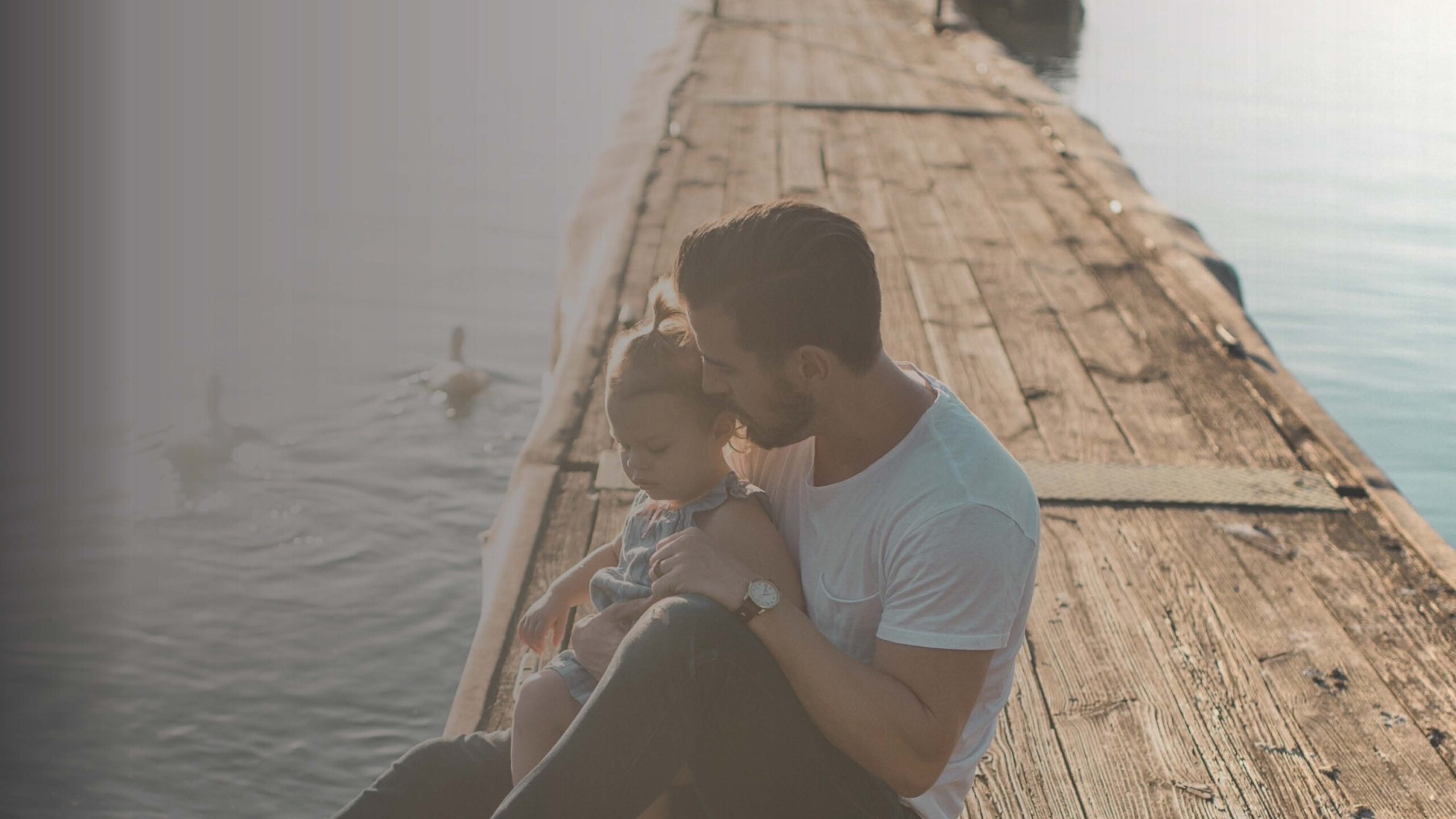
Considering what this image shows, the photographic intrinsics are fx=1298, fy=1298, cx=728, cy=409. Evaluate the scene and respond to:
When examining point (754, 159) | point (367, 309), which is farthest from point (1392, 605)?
point (367, 309)

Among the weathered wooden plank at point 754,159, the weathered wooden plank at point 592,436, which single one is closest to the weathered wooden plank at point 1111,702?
the weathered wooden plank at point 592,436

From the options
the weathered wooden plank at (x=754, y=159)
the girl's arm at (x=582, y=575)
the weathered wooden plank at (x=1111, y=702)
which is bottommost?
the weathered wooden plank at (x=1111, y=702)

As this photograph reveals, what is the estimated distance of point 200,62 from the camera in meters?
18.8

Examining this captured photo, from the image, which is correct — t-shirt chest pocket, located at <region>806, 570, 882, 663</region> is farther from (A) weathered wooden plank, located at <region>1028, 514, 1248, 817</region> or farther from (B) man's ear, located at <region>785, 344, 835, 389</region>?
(A) weathered wooden plank, located at <region>1028, 514, 1248, 817</region>

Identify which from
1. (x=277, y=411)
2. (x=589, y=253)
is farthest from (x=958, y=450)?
(x=277, y=411)

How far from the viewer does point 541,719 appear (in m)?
1.99

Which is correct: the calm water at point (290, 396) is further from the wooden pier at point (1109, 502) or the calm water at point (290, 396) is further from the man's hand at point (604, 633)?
the man's hand at point (604, 633)

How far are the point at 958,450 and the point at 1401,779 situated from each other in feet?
4.38

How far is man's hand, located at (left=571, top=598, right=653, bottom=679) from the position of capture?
197cm

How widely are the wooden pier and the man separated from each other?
692 mm

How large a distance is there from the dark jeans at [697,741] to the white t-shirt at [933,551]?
0.14 m

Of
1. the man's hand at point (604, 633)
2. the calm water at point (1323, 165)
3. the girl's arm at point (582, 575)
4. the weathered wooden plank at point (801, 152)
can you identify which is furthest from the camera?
the calm water at point (1323, 165)

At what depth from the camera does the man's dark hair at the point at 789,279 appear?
1730 mm

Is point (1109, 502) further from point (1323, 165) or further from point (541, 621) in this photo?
point (1323, 165)
